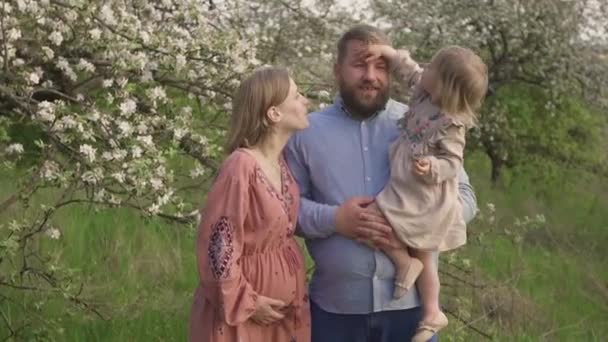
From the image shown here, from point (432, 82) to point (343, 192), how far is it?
1.66 ft

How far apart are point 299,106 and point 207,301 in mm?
738

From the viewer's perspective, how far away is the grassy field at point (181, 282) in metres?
6.29

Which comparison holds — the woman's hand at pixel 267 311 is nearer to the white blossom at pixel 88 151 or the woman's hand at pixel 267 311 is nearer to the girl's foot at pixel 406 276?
the girl's foot at pixel 406 276

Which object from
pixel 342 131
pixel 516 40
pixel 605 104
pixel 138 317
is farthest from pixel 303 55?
pixel 605 104

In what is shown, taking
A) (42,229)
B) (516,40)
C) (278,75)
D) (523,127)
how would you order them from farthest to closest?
(523,127) < (516,40) < (42,229) < (278,75)

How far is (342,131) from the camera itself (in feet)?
12.8

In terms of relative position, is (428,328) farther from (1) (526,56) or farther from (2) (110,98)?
(1) (526,56)

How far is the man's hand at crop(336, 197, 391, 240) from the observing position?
12.1ft

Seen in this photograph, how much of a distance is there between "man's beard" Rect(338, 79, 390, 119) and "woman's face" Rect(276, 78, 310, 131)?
243mm

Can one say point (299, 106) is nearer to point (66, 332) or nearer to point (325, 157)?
point (325, 157)

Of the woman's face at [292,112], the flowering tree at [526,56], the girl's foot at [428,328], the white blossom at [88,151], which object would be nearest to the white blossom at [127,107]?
the white blossom at [88,151]

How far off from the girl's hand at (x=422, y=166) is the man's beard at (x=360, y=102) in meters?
0.31

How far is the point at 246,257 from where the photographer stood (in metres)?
3.62

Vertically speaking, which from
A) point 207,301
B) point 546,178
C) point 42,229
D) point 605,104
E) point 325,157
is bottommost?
point 546,178
